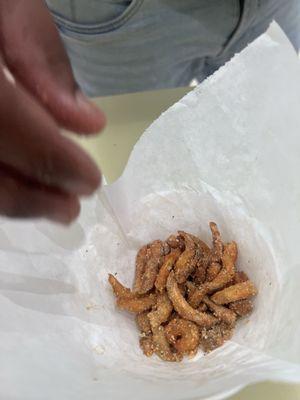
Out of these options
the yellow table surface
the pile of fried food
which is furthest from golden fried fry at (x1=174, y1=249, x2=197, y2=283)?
the yellow table surface

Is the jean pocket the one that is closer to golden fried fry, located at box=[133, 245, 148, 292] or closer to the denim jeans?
the denim jeans

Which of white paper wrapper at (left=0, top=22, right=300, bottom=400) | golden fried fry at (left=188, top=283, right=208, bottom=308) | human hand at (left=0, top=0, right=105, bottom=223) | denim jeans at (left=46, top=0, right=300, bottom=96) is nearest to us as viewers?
human hand at (left=0, top=0, right=105, bottom=223)

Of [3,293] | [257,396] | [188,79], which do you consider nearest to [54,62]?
[3,293]

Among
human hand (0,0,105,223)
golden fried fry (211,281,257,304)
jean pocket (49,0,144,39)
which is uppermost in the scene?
human hand (0,0,105,223)

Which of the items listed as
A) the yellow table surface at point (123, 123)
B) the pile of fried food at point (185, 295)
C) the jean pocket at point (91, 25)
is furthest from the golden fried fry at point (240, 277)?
the jean pocket at point (91, 25)

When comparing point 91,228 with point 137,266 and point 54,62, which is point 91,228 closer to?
point 137,266

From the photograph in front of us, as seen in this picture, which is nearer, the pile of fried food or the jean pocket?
the pile of fried food

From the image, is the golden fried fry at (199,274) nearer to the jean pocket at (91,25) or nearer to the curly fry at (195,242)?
the curly fry at (195,242)
